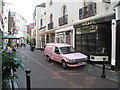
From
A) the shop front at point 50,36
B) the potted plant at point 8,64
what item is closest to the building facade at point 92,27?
the shop front at point 50,36

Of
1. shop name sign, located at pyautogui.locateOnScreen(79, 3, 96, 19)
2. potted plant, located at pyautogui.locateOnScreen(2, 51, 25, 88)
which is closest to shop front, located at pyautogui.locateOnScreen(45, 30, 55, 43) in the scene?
shop name sign, located at pyautogui.locateOnScreen(79, 3, 96, 19)

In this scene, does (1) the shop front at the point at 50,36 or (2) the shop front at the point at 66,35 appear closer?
(2) the shop front at the point at 66,35

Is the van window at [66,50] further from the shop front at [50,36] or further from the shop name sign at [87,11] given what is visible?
the shop front at [50,36]

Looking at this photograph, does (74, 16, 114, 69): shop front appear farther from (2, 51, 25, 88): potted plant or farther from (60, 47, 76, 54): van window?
(2, 51, 25, 88): potted plant

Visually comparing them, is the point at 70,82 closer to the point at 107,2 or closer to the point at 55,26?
the point at 107,2

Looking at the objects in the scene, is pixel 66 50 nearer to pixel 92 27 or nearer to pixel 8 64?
pixel 92 27

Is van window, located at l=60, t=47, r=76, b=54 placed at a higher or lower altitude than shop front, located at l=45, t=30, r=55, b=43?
lower

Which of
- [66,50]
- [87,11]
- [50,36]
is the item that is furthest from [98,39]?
[50,36]

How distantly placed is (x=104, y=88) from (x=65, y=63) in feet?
13.7

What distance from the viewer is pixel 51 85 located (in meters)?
6.00

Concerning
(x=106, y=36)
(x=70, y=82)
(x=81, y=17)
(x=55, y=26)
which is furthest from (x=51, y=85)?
(x=55, y=26)

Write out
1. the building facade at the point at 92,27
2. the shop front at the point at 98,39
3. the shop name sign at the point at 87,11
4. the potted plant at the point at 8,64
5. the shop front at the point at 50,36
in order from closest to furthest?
the potted plant at the point at 8,64 < the building facade at the point at 92,27 < the shop front at the point at 98,39 < the shop name sign at the point at 87,11 < the shop front at the point at 50,36

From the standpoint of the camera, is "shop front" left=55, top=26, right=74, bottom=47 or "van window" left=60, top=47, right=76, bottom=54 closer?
"van window" left=60, top=47, right=76, bottom=54

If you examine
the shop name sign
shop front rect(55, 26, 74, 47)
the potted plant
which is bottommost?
the potted plant
